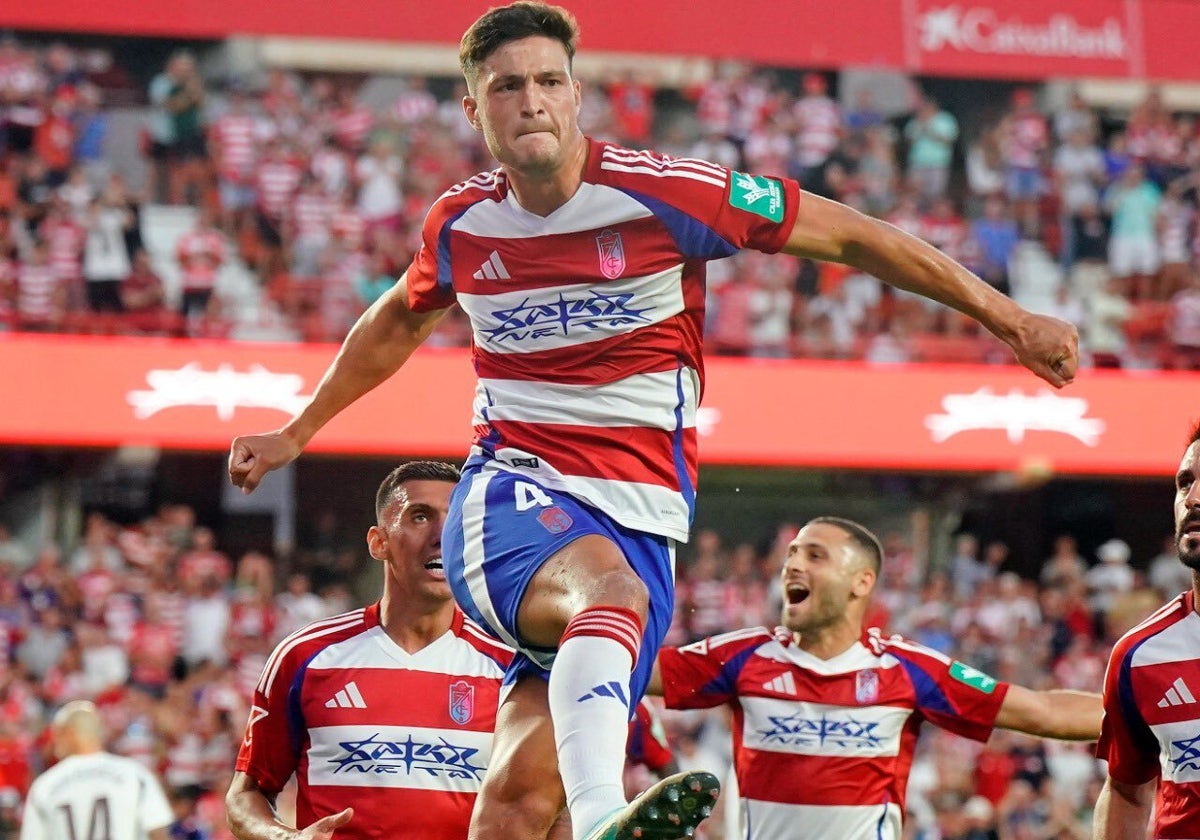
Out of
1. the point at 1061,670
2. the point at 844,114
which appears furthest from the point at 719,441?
the point at 844,114

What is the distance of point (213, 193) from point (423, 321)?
1337cm

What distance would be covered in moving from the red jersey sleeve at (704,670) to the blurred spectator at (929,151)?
13236mm

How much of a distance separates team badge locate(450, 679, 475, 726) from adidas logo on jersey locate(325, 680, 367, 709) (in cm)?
26

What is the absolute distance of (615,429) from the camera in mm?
4270

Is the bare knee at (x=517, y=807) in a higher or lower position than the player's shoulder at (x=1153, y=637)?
lower

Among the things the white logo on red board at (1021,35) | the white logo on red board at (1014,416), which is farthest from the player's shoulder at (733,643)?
the white logo on red board at (1021,35)

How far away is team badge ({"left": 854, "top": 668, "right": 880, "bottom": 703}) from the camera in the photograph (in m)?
6.85

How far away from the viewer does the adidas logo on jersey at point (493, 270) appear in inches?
171

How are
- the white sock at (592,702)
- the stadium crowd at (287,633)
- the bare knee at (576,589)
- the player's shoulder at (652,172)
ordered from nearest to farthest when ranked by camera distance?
1. the white sock at (592,702)
2. the bare knee at (576,589)
3. the player's shoulder at (652,172)
4. the stadium crowd at (287,633)

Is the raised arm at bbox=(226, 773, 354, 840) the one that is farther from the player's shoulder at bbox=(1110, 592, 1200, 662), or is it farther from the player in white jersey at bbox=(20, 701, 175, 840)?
the player in white jersey at bbox=(20, 701, 175, 840)

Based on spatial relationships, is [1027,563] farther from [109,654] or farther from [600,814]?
[600,814]

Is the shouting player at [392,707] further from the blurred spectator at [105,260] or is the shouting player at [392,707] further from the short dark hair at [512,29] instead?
the blurred spectator at [105,260]

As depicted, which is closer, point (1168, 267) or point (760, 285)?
point (760, 285)

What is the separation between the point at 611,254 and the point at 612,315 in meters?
0.14
